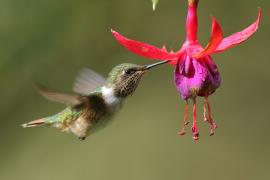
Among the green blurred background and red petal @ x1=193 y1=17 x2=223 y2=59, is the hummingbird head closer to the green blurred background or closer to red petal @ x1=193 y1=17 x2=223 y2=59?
red petal @ x1=193 y1=17 x2=223 y2=59

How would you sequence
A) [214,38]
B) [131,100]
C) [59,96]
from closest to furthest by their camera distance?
[214,38] → [59,96] → [131,100]

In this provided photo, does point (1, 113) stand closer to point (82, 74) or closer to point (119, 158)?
point (119, 158)

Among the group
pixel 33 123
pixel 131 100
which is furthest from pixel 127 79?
pixel 131 100

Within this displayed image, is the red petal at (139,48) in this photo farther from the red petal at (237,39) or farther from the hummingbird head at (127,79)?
the hummingbird head at (127,79)

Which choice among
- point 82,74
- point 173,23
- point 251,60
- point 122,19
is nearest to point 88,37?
point 122,19

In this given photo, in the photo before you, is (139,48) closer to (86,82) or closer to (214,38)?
(214,38)

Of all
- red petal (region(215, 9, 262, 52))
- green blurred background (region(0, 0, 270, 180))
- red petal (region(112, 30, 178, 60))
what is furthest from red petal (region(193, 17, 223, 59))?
green blurred background (region(0, 0, 270, 180))

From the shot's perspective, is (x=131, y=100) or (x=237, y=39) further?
(x=131, y=100)
